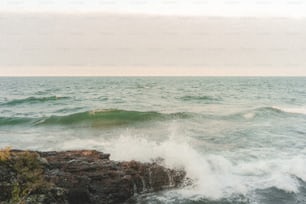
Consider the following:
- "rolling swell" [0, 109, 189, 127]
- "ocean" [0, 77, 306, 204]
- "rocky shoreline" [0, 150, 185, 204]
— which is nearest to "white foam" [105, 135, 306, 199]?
"ocean" [0, 77, 306, 204]

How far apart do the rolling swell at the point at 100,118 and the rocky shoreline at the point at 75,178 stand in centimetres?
1271

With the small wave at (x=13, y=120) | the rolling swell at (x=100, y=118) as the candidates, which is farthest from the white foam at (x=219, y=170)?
the small wave at (x=13, y=120)

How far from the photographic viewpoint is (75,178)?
26.9ft

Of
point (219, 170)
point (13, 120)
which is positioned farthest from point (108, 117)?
point (219, 170)

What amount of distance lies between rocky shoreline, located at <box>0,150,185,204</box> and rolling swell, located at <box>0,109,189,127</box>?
12711 millimetres

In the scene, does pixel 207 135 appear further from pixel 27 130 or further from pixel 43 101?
pixel 43 101

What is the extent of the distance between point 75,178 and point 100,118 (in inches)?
648

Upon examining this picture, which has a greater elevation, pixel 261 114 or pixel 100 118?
pixel 261 114

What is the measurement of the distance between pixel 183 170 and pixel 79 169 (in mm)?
3172

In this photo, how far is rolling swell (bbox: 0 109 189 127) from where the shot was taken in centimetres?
2331

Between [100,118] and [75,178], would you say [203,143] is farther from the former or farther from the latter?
[100,118]

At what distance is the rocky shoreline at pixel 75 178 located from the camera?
24.2ft

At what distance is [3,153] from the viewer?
→ 7.74m

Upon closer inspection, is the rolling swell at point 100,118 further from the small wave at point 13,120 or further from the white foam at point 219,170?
the white foam at point 219,170
